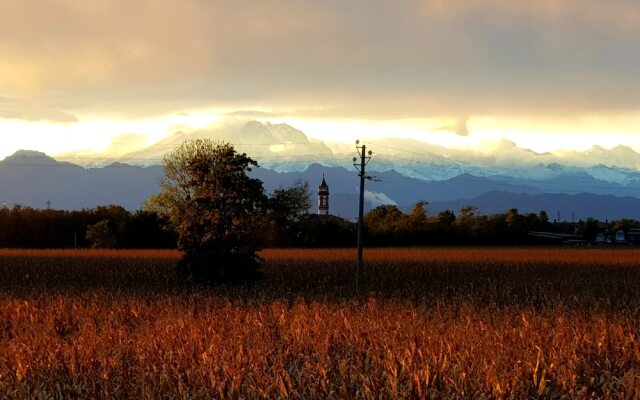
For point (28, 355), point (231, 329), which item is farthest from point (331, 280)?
point (28, 355)

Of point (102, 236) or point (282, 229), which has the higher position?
point (282, 229)

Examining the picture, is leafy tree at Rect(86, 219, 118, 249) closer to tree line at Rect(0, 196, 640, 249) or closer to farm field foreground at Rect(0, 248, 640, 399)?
tree line at Rect(0, 196, 640, 249)

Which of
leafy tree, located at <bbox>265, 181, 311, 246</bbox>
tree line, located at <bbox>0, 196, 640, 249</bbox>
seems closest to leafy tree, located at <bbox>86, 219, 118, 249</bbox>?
tree line, located at <bbox>0, 196, 640, 249</bbox>

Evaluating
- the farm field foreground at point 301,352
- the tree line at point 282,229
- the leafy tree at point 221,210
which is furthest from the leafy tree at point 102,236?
the farm field foreground at point 301,352

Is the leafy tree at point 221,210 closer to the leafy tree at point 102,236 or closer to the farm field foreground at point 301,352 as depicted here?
the farm field foreground at point 301,352

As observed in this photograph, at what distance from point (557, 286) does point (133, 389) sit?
2926 cm

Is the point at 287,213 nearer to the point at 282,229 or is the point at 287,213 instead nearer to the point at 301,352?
the point at 282,229

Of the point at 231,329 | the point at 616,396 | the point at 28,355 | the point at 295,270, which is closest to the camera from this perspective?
the point at 616,396

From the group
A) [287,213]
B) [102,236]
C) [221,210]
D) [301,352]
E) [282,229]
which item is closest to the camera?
[301,352]

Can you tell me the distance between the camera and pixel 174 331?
1462 cm

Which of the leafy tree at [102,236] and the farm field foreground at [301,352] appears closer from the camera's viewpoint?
the farm field foreground at [301,352]

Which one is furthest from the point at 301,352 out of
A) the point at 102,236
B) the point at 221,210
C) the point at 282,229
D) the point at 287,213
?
the point at 287,213

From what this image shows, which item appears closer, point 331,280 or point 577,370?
point 577,370

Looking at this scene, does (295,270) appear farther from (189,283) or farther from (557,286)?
(557,286)
